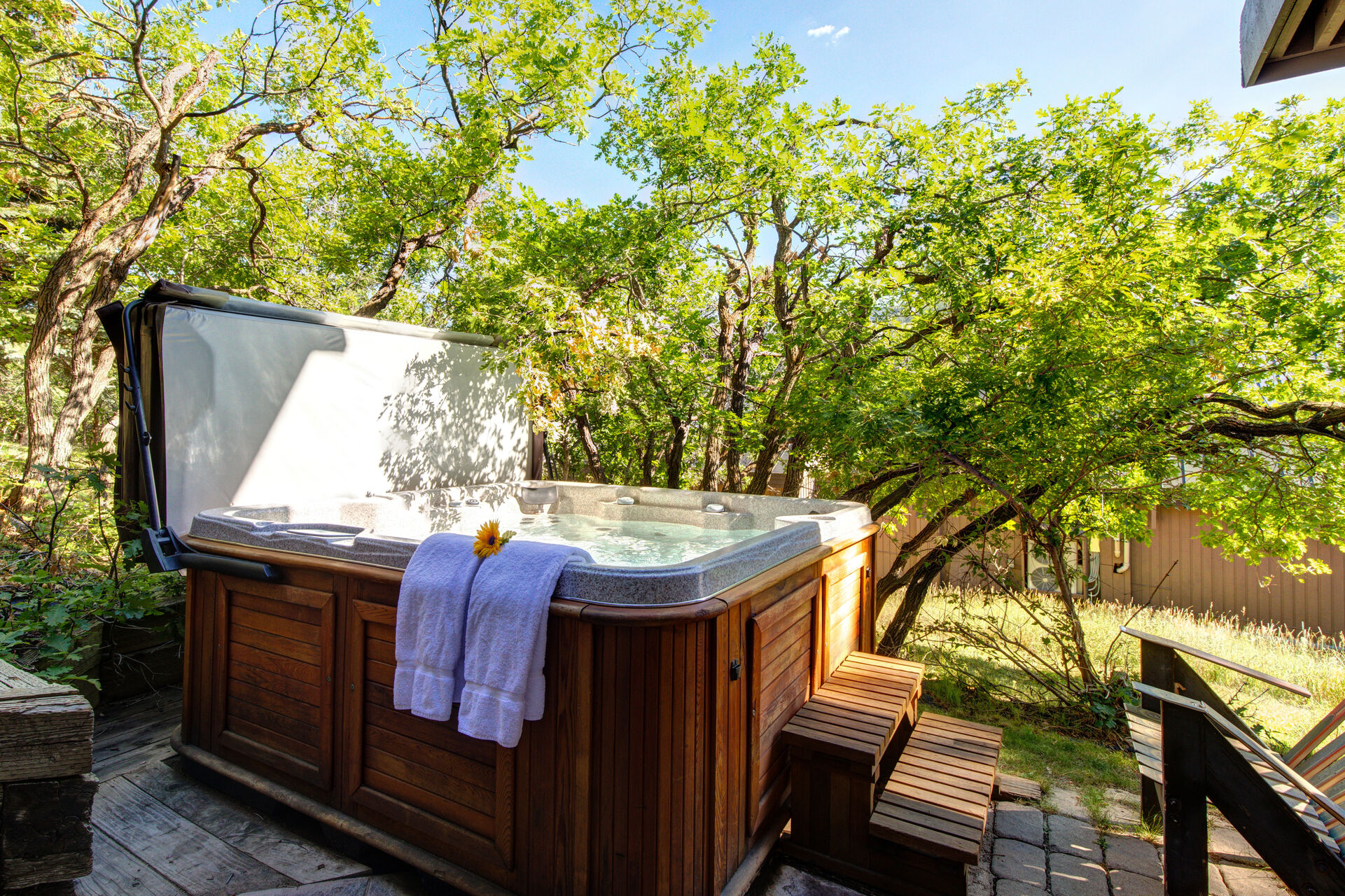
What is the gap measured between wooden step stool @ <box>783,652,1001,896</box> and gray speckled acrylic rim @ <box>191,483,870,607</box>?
590mm

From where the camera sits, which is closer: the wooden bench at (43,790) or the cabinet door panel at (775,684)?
the wooden bench at (43,790)

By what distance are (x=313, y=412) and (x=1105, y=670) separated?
4.43 m

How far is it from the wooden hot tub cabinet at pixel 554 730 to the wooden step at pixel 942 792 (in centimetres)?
38

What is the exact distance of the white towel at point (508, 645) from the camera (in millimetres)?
1680

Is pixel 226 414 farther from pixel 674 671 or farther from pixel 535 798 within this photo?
pixel 674 671

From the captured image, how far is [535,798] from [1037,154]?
14.5 ft

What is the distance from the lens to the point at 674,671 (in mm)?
1632

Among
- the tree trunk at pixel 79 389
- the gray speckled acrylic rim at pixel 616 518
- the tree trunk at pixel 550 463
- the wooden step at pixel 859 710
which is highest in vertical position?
the tree trunk at pixel 79 389

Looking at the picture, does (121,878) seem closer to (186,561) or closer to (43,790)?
(186,561)

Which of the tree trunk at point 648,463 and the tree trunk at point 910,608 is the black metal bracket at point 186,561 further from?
the tree trunk at point 910,608

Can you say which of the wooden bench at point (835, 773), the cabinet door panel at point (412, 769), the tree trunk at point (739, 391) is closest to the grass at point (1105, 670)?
the wooden bench at point (835, 773)

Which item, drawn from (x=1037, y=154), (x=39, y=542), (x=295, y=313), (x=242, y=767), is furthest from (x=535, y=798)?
(x=1037, y=154)

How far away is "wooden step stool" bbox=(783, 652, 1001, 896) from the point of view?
1935mm

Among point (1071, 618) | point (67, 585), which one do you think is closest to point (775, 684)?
point (1071, 618)
